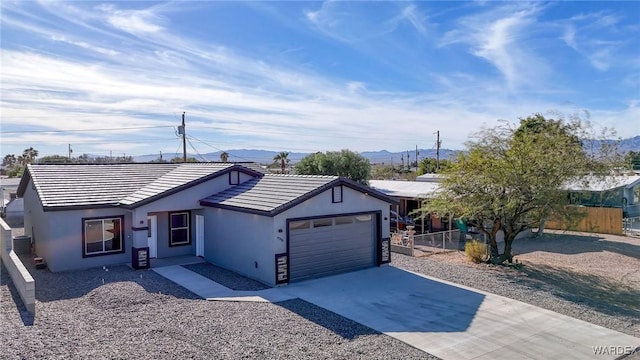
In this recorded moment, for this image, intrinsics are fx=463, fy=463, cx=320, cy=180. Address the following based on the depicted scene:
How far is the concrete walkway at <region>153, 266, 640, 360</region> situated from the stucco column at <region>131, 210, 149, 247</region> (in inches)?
63.3

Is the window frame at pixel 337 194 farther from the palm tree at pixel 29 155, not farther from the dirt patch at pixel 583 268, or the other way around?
the palm tree at pixel 29 155

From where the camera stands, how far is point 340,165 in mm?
33969

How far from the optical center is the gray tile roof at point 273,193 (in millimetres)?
14156

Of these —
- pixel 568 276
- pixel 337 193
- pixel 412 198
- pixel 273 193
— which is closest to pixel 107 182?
pixel 273 193

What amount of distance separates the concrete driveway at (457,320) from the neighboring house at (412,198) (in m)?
10.4

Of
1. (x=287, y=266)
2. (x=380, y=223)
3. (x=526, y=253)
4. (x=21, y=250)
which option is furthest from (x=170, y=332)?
(x=526, y=253)

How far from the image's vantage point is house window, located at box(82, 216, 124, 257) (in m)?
16.0

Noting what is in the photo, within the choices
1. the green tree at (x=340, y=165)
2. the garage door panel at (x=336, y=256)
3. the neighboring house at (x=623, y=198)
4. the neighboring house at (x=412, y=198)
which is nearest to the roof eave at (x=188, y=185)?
the garage door panel at (x=336, y=256)

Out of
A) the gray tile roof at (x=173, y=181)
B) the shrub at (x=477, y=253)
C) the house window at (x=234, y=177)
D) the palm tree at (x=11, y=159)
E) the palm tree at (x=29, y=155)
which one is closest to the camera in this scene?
the gray tile roof at (x=173, y=181)

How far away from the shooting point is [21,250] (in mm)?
18609

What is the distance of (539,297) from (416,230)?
13035mm

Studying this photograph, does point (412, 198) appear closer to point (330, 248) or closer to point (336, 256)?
point (336, 256)

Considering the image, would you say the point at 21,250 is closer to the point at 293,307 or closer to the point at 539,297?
the point at 293,307

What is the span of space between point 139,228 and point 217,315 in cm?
649
